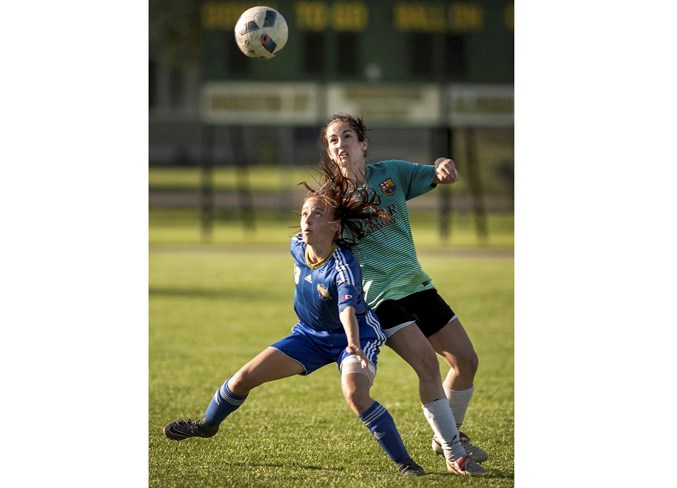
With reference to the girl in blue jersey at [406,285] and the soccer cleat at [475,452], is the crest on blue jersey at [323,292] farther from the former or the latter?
the soccer cleat at [475,452]

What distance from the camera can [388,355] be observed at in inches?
344

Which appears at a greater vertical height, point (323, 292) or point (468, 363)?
point (323, 292)

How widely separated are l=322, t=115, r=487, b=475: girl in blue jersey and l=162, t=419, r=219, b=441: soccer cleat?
3.25 ft

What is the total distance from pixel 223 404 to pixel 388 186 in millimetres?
1301

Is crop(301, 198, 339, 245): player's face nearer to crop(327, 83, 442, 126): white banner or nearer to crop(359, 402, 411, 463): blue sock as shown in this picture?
crop(359, 402, 411, 463): blue sock

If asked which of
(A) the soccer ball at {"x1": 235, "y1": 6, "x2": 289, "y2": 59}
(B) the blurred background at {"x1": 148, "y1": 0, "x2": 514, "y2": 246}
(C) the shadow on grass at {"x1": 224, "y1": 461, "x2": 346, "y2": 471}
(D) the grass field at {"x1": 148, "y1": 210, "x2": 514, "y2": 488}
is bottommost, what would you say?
(D) the grass field at {"x1": 148, "y1": 210, "x2": 514, "y2": 488}

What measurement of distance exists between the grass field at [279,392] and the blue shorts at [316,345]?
0.53 meters

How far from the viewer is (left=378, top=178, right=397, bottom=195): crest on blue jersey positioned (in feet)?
16.4

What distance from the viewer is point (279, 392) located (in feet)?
23.0

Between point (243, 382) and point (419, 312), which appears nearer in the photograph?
point (243, 382)

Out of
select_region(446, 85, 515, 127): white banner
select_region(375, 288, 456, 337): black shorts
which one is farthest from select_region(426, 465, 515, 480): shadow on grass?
select_region(446, 85, 515, 127): white banner

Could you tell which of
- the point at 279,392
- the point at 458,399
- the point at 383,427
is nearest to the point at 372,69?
the point at 279,392

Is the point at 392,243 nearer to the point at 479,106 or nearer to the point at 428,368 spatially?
the point at 428,368

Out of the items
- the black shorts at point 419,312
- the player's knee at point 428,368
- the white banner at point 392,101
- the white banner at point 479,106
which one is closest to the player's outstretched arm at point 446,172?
the black shorts at point 419,312
